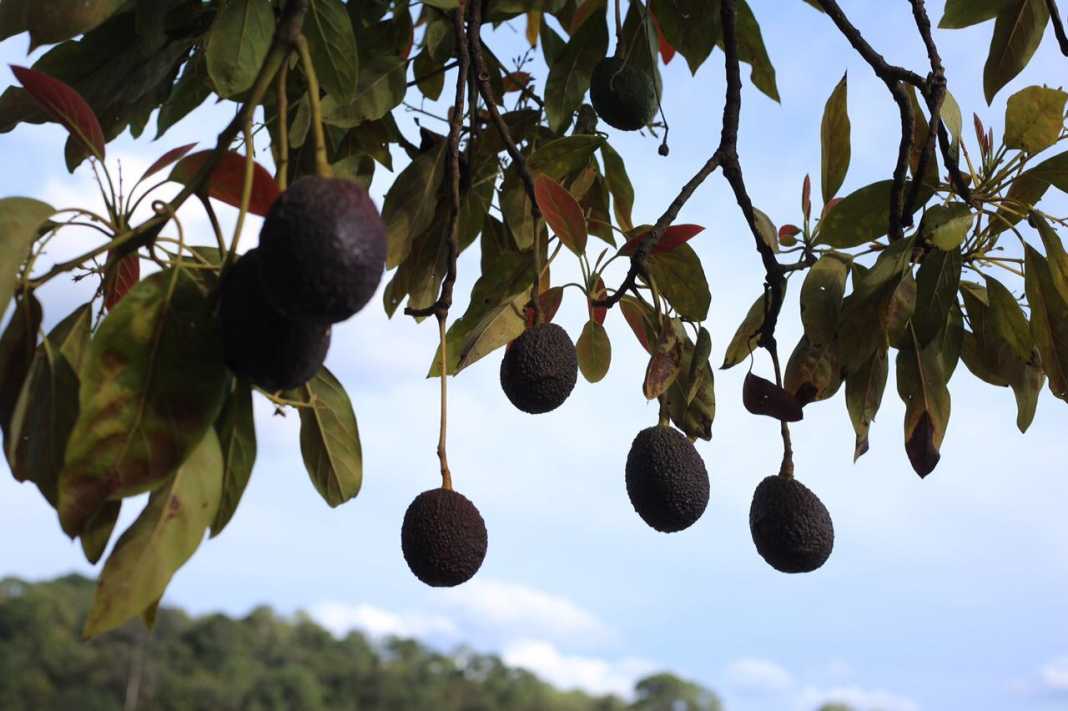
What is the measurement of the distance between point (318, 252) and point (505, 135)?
0.71 m

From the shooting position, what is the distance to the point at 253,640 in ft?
128

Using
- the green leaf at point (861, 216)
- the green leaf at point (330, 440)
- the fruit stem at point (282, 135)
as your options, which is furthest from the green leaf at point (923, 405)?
the fruit stem at point (282, 135)

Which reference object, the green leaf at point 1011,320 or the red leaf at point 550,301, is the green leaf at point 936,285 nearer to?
the green leaf at point 1011,320

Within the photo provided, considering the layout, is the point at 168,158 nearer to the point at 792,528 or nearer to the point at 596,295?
the point at 596,295

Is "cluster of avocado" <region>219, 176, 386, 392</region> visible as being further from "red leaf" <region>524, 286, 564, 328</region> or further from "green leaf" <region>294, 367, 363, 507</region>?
"red leaf" <region>524, 286, 564, 328</region>

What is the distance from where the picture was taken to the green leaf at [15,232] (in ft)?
2.94

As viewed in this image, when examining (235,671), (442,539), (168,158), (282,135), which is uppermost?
(235,671)

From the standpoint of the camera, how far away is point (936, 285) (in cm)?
144

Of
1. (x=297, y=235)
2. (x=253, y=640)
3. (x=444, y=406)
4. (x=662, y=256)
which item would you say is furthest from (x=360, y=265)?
(x=253, y=640)

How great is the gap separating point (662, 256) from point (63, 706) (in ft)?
119

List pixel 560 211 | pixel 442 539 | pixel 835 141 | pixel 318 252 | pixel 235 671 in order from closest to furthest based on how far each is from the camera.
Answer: pixel 318 252 < pixel 442 539 < pixel 560 211 < pixel 835 141 < pixel 235 671

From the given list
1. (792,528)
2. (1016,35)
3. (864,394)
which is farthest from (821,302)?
(1016,35)

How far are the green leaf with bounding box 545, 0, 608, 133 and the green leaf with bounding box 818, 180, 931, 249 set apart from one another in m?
0.42

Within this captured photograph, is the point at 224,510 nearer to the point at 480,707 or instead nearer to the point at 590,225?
the point at 590,225
